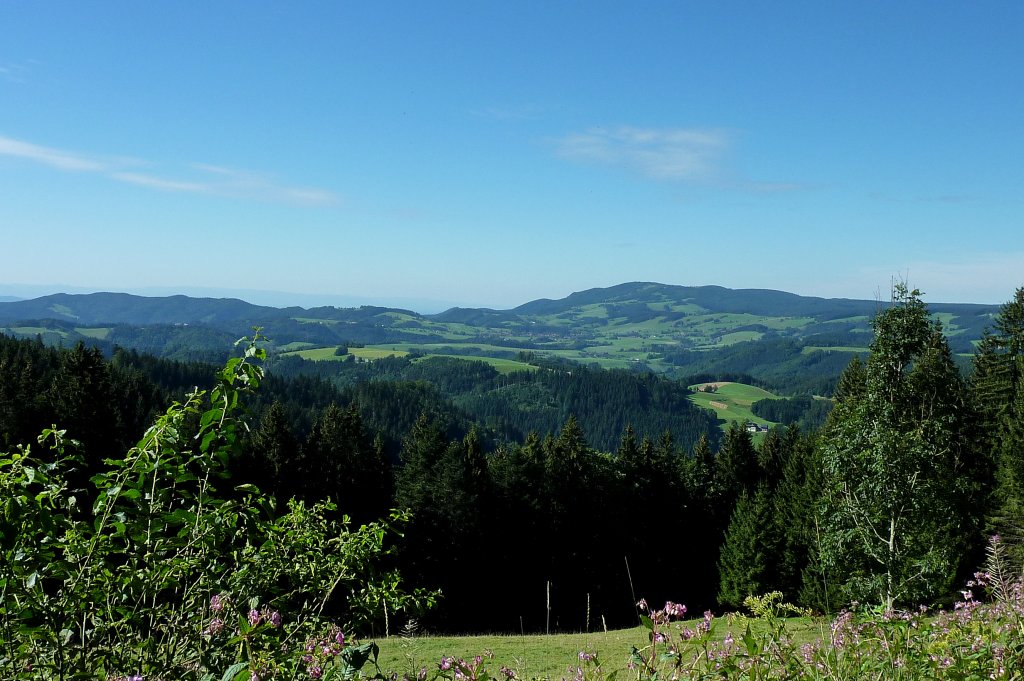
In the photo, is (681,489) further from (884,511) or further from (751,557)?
(884,511)

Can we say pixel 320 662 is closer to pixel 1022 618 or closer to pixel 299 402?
pixel 1022 618

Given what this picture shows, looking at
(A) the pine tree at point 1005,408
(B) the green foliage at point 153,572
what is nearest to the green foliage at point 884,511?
(A) the pine tree at point 1005,408

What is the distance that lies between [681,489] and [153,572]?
163 ft

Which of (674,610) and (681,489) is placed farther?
(681,489)

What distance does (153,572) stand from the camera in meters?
3.02

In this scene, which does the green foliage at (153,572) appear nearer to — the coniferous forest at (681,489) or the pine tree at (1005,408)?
the coniferous forest at (681,489)

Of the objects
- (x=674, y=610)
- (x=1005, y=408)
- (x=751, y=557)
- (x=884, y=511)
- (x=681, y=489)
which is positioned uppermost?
(x=674, y=610)

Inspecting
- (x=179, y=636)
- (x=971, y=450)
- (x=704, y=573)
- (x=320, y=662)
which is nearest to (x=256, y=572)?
(x=179, y=636)

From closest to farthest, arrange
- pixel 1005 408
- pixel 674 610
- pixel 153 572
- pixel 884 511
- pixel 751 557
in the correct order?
pixel 153 572
pixel 674 610
pixel 884 511
pixel 1005 408
pixel 751 557

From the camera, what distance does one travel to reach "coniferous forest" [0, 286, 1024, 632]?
2277cm

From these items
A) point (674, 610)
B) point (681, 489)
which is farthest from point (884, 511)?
point (681, 489)

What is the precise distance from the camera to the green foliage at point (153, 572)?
8.71 ft

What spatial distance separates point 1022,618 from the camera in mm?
3596

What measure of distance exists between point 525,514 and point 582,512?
411 cm
